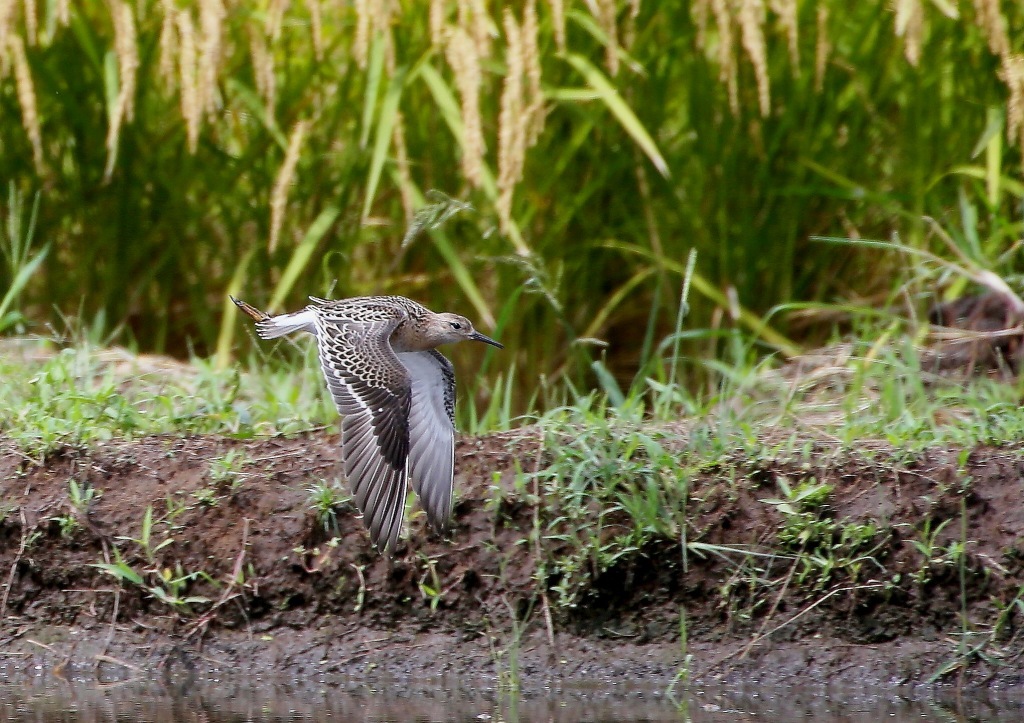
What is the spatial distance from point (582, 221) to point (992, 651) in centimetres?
238

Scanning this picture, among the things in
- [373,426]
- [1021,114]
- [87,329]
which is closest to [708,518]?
[373,426]

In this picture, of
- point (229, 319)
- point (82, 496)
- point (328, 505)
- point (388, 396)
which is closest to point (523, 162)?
point (229, 319)

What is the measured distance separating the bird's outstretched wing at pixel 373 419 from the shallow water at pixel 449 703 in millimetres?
447

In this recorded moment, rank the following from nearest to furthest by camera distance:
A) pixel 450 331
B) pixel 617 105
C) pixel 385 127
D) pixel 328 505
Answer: pixel 328 505, pixel 450 331, pixel 617 105, pixel 385 127

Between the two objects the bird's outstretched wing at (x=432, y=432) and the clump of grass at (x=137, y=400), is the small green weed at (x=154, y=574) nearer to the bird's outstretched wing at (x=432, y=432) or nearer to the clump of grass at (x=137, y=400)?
the clump of grass at (x=137, y=400)

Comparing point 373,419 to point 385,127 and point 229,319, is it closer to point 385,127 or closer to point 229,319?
point 385,127

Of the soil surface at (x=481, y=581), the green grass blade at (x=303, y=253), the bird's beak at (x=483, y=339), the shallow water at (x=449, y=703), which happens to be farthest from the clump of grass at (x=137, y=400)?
the shallow water at (x=449, y=703)

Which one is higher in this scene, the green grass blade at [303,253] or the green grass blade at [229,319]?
the green grass blade at [303,253]

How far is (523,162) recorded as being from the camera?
509cm

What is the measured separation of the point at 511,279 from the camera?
5.28 metres

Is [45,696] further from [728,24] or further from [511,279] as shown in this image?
[728,24]

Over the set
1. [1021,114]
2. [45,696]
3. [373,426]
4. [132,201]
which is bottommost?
[45,696]

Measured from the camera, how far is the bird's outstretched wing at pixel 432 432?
12.7 ft

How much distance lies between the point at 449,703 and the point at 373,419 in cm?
82
